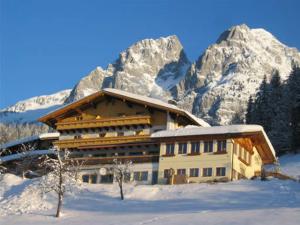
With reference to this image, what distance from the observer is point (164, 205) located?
5100 cm

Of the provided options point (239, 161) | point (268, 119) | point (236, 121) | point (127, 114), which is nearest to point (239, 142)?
point (239, 161)

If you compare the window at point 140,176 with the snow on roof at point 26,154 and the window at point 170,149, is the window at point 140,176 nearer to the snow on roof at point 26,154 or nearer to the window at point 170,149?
the window at point 170,149

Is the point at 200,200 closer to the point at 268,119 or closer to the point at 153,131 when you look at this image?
the point at 153,131

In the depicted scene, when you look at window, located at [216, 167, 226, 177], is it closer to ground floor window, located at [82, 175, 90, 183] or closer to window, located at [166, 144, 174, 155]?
window, located at [166, 144, 174, 155]

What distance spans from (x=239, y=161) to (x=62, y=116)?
22.5m

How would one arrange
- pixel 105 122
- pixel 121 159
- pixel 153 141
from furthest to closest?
1. pixel 105 122
2. pixel 121 159
3. pixel 153 141

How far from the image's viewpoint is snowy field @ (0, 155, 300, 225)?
4191 centimetres

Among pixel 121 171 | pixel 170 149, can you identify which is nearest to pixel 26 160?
pixel 170 149

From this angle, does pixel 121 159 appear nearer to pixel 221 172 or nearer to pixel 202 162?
pixel 202 162

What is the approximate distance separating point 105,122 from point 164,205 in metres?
25.4

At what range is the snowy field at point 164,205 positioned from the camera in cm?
4191

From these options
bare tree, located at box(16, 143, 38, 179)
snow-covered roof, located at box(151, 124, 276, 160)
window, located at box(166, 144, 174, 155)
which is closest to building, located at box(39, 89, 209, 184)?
window, located at box(166, 144, 174, 155)

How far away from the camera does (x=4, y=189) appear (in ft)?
211

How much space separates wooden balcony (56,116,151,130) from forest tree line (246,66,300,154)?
29.8 m
